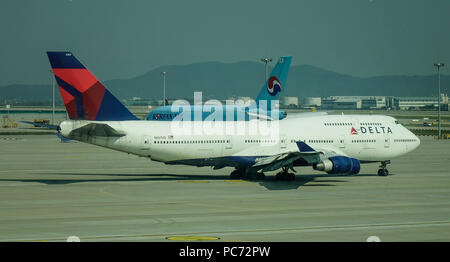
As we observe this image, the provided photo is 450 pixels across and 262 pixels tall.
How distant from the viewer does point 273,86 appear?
73375mm

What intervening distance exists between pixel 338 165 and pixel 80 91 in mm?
15360

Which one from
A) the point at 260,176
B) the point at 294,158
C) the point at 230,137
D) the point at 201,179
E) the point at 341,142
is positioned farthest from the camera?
the point at 341,142

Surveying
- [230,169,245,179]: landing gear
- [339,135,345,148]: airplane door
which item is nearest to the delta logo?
[339,135,345,148]: airplane door

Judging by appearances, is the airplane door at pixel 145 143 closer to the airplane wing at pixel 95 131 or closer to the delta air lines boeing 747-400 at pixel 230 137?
the delta air lines boeing 747-400 at pixel 230 137

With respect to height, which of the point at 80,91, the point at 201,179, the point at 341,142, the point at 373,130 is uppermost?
the point at 80,91

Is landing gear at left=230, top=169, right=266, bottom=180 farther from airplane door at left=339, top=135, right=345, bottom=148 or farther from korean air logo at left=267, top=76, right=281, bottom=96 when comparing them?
korean air logo at left=267, top=76, right=281, bottom=96

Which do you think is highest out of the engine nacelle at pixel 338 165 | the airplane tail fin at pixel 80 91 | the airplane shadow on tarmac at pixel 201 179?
the airplane tail fin at pixel 80 91

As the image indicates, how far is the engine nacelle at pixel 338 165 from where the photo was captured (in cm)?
4241

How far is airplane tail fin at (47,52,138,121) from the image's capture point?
4150cm

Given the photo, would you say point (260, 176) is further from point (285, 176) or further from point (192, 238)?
point (192, 238)

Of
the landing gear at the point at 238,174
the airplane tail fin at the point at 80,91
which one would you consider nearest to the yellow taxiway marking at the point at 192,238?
the airplane tail fin at the point at 80,91

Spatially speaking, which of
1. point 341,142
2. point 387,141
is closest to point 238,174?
point 341,142

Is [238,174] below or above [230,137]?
below
